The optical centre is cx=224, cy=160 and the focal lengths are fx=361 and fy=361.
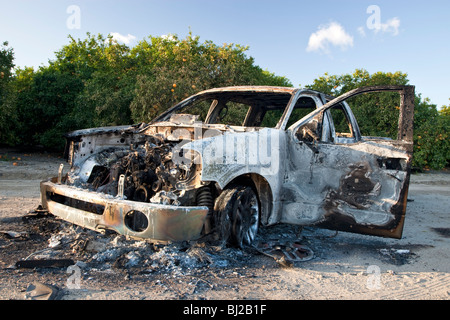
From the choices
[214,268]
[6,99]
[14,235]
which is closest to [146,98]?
[6,99]

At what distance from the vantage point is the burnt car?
3457 millimetres

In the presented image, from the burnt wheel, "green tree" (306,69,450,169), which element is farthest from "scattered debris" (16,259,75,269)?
"green tree" (306,69,450,169)

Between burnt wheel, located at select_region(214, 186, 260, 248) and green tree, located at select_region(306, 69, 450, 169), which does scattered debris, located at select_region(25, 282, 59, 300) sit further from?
green tree, located at select_region(306, 69, 450, 169)

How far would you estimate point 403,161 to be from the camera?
3.98 m

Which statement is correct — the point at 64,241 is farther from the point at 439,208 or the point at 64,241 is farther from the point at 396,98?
the point at 396,98

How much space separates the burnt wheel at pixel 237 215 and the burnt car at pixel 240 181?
0.01m

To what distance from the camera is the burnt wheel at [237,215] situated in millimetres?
3617

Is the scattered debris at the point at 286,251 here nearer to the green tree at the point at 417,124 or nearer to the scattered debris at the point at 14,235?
the scattered debris at the point at 14,235

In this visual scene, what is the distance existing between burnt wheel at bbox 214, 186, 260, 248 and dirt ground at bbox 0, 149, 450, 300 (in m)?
0.16

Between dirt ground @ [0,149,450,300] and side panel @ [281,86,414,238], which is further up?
side panel @ [281,86,414,238]

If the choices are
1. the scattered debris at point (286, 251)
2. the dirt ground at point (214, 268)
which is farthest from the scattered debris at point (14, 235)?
the scattered debris at point (286, 251)

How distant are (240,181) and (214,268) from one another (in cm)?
105

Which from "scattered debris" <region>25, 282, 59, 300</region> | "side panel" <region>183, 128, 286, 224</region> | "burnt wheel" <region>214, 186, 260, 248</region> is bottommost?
"scattered debris" <region>25, 282, 59, 300</region>
